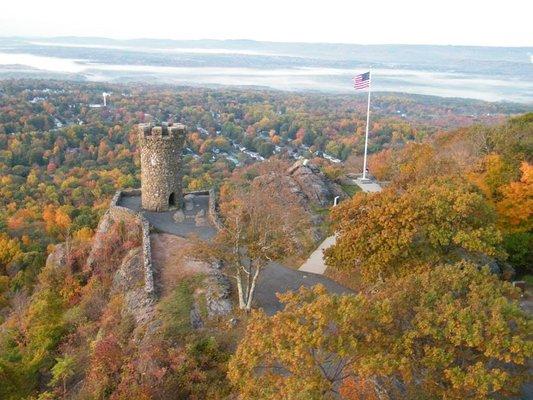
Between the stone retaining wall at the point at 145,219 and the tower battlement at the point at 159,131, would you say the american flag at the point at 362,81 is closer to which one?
the stone retaining wall at the point at 145,219

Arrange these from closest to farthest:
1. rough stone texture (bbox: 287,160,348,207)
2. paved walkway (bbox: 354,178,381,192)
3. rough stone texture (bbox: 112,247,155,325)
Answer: rough stone texture (bbox: 112,247,155,325) < rough stone texture (bbox: 287,160,348,207) < paved walkway (bbox: 354,178,381,192)

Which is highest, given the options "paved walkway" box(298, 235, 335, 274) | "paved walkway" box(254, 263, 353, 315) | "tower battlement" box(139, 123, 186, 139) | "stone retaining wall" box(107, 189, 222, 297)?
"tower battlement" box(139, 123, 186, 139)

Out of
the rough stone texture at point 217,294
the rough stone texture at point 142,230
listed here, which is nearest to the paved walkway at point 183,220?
the rough stone texture at point 142,230

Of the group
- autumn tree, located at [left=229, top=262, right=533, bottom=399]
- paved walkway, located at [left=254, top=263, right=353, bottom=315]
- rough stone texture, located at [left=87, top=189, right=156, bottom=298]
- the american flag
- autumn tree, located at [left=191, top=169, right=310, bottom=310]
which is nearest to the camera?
autumn tree, located at [left=229, top=262, right=533, bottom=399]

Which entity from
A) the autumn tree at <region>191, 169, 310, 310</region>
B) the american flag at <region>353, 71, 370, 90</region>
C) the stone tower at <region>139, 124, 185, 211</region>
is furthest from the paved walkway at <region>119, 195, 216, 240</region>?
the american flag at <region>353, 71, 370, 90</region>

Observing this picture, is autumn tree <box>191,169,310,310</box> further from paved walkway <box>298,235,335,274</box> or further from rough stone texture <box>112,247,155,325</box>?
paved walkway <box>298,235,335,274</box>

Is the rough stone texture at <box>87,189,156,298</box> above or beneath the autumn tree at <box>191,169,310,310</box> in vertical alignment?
beneath

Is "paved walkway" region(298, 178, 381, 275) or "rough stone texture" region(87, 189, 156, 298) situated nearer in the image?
"rough stone texture" region(87, 189, 156, 298)
